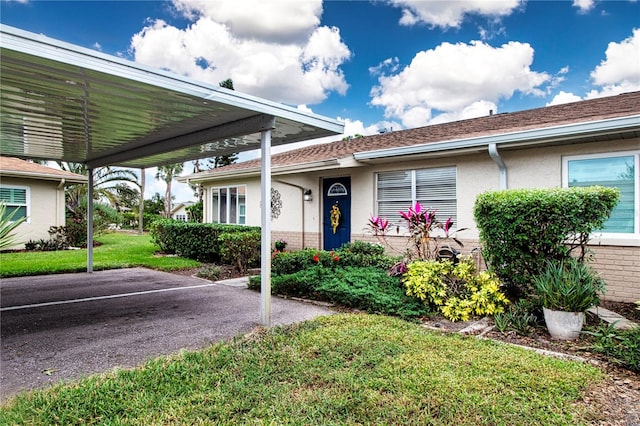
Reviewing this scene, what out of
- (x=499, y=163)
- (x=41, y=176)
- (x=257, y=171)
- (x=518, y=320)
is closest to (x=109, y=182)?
(x=41, y=176)

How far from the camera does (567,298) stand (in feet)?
15.5

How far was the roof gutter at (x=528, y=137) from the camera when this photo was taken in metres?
6.11

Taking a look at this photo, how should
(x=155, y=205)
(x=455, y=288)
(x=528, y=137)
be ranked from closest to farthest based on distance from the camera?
(x=455, y=288)
(x=528, y=137)
(x=155, y=205)

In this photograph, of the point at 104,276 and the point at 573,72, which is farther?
the point at 573,72

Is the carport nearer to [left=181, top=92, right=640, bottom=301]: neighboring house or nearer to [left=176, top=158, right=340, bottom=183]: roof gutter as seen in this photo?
[left=176, top=158, right=340, bottom=183]: roof gutter

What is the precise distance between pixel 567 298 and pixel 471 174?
13.6 feet

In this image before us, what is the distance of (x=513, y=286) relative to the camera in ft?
20.0

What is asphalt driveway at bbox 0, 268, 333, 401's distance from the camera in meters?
4.07

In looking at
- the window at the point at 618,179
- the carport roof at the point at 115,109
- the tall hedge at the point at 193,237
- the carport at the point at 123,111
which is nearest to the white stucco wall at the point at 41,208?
the tall hedge at the point at 193,237

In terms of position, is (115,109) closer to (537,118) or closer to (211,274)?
(211,274)

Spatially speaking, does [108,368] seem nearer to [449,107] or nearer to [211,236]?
[211,236]

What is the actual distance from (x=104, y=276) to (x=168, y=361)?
6.90 metres

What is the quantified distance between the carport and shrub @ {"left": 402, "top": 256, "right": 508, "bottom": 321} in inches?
96.7

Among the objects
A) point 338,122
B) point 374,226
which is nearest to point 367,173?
point 374,226
